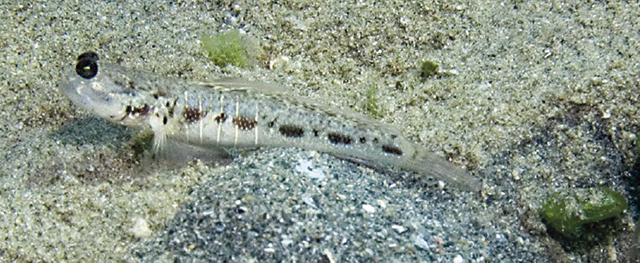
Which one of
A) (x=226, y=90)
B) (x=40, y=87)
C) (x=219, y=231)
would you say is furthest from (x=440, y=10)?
(x=40, y=87)

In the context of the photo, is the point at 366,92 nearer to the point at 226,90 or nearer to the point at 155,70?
the point at 226,90

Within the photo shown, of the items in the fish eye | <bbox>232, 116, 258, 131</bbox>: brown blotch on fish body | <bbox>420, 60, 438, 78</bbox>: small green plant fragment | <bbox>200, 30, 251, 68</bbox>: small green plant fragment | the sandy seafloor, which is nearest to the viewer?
the sandy seafloor

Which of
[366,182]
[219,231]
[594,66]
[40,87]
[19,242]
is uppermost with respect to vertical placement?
[594,66]

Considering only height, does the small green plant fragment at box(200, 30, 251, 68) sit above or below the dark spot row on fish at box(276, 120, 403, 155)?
above

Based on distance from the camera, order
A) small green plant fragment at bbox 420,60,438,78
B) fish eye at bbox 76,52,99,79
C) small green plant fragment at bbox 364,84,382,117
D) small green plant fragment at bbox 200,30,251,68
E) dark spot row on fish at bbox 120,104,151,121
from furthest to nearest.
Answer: small green plant fragment at bbox 200,30,251,68 < small green plant fragment at bbox 420,60,438,78 < small green plant fragment at bbox 364,84,382,117 < dark spot row on fish at bbox 120,104,151,121 < fish eye at bbox 76,52,99,79

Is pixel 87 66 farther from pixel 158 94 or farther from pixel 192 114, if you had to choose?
pixel 192 114

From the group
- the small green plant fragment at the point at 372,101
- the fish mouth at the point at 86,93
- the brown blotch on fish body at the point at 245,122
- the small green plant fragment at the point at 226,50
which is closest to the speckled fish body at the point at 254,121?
the brown blotch on fish body at the point at 245,122

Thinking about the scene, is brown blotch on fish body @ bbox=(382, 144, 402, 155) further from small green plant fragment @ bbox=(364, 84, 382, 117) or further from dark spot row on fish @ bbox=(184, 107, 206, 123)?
dark spot row on fish @ bbox=(184, 107, 206, 123)

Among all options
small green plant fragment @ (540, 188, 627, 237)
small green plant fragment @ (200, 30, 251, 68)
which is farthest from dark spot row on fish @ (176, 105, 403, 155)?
small green plant fragment @ (540, 188, 627, 237)
